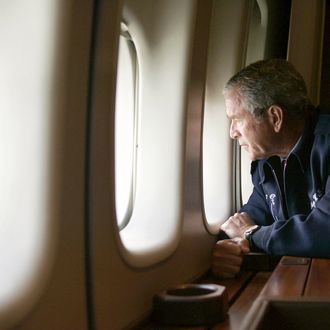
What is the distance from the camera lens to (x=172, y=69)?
1727 mm

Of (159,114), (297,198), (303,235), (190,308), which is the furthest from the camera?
(297,198)

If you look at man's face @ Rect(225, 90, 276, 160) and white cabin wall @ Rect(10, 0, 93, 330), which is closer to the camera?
white cabin wall @ Rect(10, 0, 93, 330)

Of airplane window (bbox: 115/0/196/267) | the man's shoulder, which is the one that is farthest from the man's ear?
airplane window (bbox: 115/0/196/267)

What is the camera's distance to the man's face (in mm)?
2270

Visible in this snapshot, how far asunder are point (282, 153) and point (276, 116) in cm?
16

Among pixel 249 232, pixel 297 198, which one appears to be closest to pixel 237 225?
pixel 249 232

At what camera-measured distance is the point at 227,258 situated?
208 centimetres

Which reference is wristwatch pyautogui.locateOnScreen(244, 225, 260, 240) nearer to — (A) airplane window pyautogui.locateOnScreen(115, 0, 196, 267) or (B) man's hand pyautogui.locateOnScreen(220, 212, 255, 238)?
(B) man's hand pyautogui.locateOnScreen(220, 212, 255, 238)

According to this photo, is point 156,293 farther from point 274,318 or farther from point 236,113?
point 236,113

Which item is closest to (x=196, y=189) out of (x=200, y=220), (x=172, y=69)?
(x=200, y=220)

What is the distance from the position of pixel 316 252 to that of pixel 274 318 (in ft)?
2.72

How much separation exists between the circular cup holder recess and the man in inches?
25.3

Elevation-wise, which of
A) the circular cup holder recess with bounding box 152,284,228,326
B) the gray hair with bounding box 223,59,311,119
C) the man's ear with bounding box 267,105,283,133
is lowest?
the circular cup holder recess with bounding box 152,284,228,326

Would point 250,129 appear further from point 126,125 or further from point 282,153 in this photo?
point 126,125
